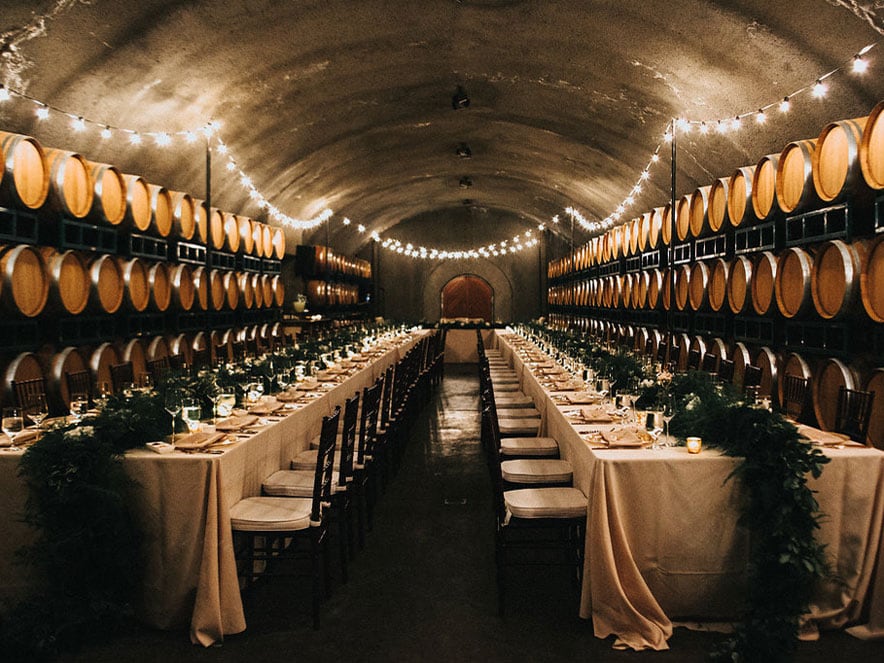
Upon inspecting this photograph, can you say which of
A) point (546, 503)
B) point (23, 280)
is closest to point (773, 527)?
point (546, 503)

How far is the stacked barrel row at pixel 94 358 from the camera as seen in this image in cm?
555

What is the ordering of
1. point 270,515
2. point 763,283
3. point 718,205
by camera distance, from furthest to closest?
point 718,205 → point 763,283 → point 270,515

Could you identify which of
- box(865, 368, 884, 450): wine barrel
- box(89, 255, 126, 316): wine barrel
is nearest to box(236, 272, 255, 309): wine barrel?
box(89, 255, 126, 316): wine barrel

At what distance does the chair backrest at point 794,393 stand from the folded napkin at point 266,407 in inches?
137

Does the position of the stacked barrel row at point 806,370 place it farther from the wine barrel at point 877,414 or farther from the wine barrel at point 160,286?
the wine barrel at point 160,286

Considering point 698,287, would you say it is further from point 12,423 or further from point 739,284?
point 12,423

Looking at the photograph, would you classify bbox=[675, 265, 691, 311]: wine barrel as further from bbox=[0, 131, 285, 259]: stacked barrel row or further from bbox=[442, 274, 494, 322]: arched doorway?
bbox=[442, 274, 494, 322]: arched doorway

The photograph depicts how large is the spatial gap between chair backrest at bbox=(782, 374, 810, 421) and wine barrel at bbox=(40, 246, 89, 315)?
579 centimetres

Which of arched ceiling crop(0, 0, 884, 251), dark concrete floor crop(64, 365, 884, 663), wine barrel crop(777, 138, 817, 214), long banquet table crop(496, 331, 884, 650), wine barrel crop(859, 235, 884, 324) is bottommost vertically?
dark concrete floor crop(64, 365, 884, 663)

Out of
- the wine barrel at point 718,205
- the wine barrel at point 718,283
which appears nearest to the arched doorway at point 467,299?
the wine barrel at point 718,283

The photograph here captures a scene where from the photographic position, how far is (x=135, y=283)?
7375 millimetres

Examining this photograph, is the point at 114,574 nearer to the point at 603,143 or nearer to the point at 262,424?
the point at 262,424

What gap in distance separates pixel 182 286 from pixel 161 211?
113 cm

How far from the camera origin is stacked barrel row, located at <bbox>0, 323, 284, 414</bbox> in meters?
5.55
